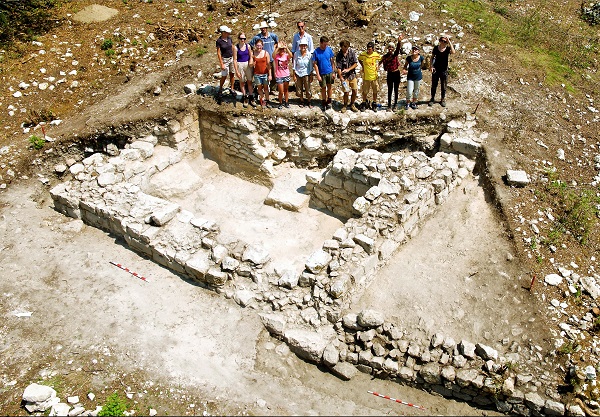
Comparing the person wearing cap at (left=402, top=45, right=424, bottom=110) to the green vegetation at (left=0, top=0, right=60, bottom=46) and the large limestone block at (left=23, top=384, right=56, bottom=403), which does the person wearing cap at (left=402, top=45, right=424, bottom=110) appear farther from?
the green vegetation at (left=0, top=0, right=60, bottom=46)

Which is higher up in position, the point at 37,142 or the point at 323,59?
the point at 323,59

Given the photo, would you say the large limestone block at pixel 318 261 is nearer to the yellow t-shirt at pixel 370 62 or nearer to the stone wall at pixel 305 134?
the stone wall at pixel 305 134

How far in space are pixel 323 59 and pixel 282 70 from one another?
1056 mm

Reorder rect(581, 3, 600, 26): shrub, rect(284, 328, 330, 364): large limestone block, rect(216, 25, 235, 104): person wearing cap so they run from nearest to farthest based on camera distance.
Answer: rect(284, 328, 330, 364): large limestone block
rect(216, 25, 235, 104): person wearing cap
rect(581, 3, 600, 26): shrub

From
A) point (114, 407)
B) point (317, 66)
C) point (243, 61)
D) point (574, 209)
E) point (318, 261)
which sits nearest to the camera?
point (114, 407)

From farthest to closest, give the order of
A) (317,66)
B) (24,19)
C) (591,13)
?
(591,13), (24,19), (317,66)

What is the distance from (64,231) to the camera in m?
10.5

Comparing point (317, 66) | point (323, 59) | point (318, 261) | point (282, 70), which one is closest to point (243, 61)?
point (282, 70)

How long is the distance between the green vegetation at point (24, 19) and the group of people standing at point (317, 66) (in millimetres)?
7712

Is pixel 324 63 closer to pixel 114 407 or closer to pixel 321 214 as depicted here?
pixel 321 214

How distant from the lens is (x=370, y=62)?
11070mm

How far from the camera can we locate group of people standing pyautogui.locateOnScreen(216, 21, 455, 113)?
1104 cm

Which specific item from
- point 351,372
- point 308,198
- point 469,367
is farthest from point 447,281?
point 308,198

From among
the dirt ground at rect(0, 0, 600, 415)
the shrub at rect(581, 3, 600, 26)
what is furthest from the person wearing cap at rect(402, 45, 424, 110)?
the shrub at rect(581, 3, 600, 26)
